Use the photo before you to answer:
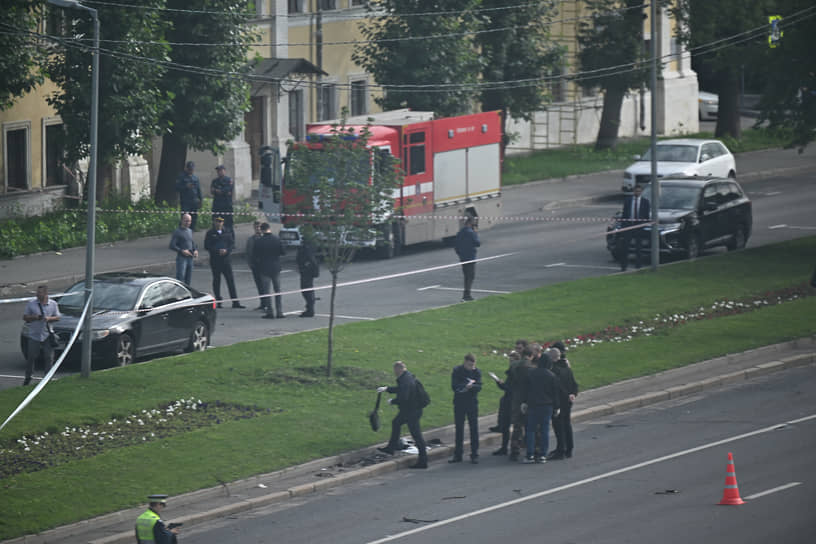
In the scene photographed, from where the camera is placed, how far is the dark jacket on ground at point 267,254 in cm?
2669

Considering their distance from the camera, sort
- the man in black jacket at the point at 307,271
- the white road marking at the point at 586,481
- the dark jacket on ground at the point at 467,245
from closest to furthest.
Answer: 1. the white road marking at the point at 586,481
2. the man in black jacket at the point at 307,271
3. the dark jacket on ground at the point at 467,245

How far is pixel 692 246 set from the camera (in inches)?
1289

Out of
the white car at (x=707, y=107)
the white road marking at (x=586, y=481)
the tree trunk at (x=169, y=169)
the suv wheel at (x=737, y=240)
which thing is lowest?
the white road marking at (x=586, y=481)

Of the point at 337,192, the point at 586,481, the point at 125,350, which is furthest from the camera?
the point at 125,350

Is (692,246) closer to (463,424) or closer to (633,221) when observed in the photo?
(633,221)

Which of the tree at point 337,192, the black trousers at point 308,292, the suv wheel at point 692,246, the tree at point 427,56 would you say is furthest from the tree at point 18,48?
the suv wheel at point 692,246

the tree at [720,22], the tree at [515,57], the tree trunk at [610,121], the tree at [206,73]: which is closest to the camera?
the tree at [206,73]

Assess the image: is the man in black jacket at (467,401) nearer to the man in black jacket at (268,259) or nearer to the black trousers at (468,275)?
the man in black jacket at (268,259)

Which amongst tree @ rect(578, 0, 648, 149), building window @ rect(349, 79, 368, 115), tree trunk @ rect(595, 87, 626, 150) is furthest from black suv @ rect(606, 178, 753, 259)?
tree trunk @ rect(595, 87, 626, 150)

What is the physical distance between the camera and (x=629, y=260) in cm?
3347

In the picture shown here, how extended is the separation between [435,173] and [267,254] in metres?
9.06

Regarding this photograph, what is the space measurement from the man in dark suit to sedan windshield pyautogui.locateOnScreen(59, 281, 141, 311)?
1258cm

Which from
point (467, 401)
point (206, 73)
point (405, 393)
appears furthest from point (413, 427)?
point (206, 73)

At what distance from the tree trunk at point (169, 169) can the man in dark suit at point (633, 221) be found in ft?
43.1
